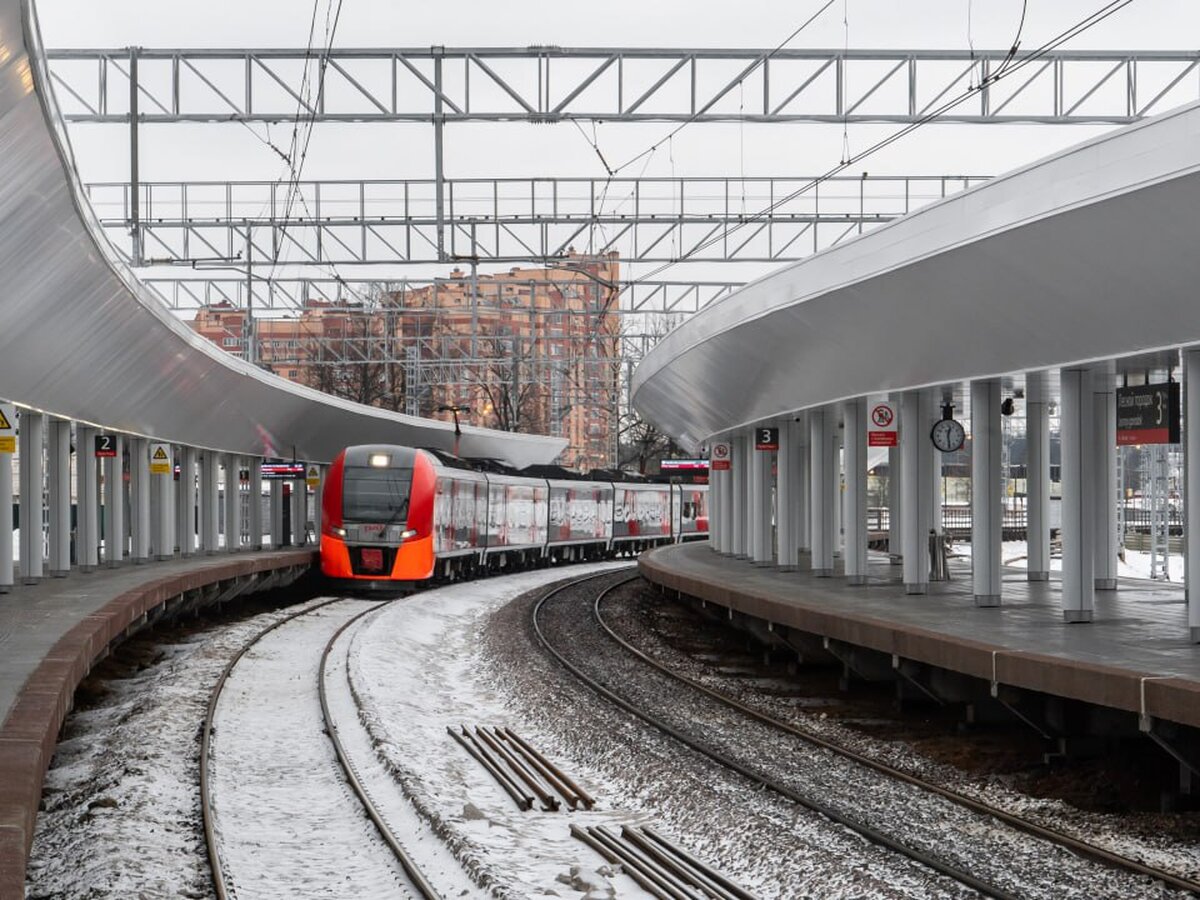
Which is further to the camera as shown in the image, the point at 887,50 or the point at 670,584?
the point at 670,584

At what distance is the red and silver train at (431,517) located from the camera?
29.8 metres

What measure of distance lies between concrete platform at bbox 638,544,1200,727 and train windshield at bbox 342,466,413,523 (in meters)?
6.50

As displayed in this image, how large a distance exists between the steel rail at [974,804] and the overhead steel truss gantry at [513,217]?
39.6ft

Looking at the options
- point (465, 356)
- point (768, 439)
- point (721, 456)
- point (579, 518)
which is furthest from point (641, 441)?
point (768, 439)

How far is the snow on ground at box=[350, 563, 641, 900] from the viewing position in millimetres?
8977

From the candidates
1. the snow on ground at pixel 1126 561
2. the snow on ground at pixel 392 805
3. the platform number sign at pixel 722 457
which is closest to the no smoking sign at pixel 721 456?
the platform number sign at pixel 722 457

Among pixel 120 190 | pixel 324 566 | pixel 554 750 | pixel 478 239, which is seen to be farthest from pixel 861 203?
pixel 554 750

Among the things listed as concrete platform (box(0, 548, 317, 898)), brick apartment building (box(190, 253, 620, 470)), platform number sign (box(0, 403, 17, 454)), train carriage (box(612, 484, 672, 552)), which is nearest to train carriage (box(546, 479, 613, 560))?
train carriage (box(612, 484, 672, 552))

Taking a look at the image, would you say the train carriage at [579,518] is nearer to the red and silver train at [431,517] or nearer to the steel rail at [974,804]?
the red and silver train at [431,517]

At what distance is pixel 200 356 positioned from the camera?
85.7 feet

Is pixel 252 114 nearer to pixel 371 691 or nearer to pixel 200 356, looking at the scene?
pixel 200 356

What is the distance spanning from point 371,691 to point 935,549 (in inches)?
383

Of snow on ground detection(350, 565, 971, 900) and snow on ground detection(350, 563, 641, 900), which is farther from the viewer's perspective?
snow on ground detection(350, 563, 641, 900)

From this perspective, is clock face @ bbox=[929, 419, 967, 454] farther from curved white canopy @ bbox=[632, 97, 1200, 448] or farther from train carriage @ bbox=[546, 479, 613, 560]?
train carriage @ bbox=[546, 479, 613, 560]
